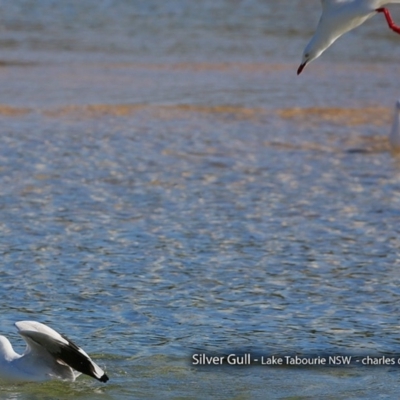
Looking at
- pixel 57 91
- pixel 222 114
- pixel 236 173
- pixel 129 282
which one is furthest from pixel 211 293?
pixel 57 91

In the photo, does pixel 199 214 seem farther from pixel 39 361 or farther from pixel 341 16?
pixel 39 361

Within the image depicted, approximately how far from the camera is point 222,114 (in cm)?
1405

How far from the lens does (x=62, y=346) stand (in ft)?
19.7

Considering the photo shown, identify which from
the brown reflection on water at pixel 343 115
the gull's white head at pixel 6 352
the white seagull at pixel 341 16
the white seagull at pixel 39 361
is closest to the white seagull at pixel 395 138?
the brown reflection on water at pixel 343 115

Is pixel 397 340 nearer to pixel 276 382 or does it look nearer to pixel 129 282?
pixel 276 382

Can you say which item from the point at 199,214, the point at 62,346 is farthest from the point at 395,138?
the point at 62,346

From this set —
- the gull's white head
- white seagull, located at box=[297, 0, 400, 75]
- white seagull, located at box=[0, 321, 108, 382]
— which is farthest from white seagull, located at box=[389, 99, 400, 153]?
the gull's white head

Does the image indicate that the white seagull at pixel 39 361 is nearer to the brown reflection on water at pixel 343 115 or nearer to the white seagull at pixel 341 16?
the white seagull at pixel 341 16

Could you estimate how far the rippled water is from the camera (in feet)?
21.9

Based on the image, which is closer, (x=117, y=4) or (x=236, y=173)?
(x=236, y=173)

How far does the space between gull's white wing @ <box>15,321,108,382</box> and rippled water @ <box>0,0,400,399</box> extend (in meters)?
0.27

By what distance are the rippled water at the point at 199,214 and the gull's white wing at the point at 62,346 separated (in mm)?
267

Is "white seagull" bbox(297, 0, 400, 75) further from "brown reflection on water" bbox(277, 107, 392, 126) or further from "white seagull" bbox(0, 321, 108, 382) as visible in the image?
"brown reflection on water" bbox(277, 107, 392, 126)

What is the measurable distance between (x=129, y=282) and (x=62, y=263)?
660 millimetres
